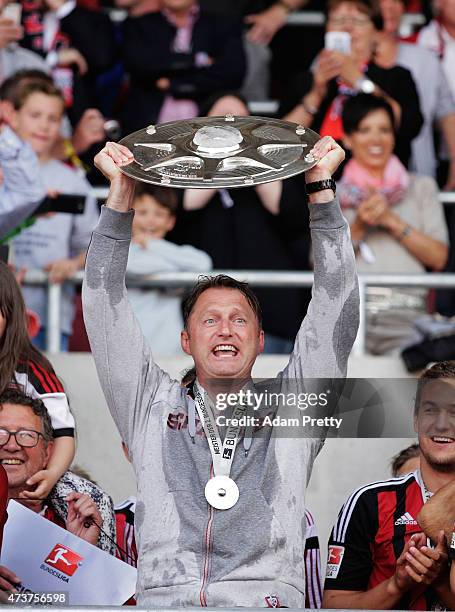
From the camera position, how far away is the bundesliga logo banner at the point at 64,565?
145 inches

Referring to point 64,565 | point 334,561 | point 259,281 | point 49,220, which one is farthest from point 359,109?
point 64,565

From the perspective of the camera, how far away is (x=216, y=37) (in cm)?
666

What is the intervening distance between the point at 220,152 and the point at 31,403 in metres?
0.91

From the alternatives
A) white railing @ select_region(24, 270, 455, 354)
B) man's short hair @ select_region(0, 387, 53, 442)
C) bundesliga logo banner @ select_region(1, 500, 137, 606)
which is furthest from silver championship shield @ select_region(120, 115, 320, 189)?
white railing @ select_region(24, 270, 455, 354)

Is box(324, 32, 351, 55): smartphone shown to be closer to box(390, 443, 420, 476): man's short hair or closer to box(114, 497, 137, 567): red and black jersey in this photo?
box(390, 443, 420, 476): man's short hair

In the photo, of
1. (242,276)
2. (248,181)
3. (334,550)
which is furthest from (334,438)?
(242,276)

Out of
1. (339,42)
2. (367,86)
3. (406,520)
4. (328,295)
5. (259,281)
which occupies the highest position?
(339,42)

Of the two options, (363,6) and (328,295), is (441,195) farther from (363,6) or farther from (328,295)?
(328,295)

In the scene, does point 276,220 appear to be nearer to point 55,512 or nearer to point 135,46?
point 135,46

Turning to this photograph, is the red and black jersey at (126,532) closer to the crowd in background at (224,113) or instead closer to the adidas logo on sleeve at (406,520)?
the adidas logo on sleeve at (406,520)

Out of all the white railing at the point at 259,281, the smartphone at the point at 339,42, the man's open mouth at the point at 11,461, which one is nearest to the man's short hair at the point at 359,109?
the smartphone at the point at 339,42

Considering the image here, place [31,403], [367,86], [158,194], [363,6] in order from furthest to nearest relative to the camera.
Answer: [363,6], [367,86], [158,194], [31,403]

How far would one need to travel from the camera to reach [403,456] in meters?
3.99

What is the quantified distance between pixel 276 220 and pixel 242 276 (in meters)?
0.42
